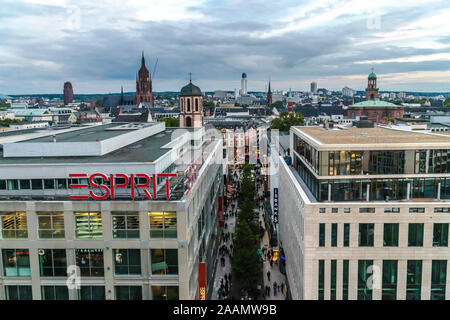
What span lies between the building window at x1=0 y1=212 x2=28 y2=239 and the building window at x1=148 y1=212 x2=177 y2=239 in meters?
11.0

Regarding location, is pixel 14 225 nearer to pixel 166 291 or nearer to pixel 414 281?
pixel 166 291

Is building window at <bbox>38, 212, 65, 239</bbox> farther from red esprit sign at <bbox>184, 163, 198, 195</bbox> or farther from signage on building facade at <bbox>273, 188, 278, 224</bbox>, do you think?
signage on building facade at <bbox>273, 188, 278, 224</bbox>

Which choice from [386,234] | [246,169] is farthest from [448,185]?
[246,169]

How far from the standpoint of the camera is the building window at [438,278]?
3516cm

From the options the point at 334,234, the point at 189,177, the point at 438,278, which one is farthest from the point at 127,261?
the point at 438,278

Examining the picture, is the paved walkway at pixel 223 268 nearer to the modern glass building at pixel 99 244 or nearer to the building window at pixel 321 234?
the modern glass building at pixel 99 244

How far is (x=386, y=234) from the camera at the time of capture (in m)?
35.2

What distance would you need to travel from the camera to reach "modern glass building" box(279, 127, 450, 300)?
34.9 meters

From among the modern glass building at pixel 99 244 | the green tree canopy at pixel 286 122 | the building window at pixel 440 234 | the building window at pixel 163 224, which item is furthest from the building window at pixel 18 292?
the green tree canopy at pixel 286 122

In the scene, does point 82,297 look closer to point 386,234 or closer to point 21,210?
point 21,210

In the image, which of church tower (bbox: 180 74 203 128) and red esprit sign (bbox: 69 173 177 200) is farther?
church tower (bbox: 180 74 203 128)

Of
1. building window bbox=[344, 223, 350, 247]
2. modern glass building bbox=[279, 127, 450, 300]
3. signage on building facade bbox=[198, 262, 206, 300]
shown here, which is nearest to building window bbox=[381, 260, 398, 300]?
modern glass building bbox=[279, 127, 450, 300]

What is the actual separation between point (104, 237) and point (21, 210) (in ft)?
24.4
